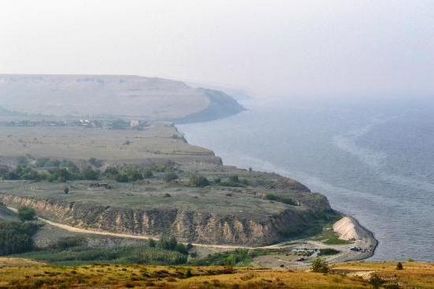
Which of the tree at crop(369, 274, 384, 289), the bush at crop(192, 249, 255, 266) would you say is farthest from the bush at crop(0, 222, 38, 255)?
the tree at crop(369, 274, 384, 289)

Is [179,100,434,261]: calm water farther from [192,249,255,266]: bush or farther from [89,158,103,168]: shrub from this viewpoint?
[89,158,103,168]: shrub

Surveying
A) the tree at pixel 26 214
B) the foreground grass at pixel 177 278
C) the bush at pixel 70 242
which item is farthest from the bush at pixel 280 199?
the foreground grass at pixel 177 278

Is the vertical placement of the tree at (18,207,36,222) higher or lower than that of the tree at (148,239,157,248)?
lower

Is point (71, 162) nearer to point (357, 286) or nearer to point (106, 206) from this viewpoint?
point (106, 206)

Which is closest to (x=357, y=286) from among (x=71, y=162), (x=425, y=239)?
(x=425, y=239)

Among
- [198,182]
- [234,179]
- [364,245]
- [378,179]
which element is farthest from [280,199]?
[378,179]

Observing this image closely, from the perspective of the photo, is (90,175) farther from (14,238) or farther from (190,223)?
(14,238)

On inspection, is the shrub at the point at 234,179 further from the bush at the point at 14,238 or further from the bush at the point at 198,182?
the bush at the point at 14,238
